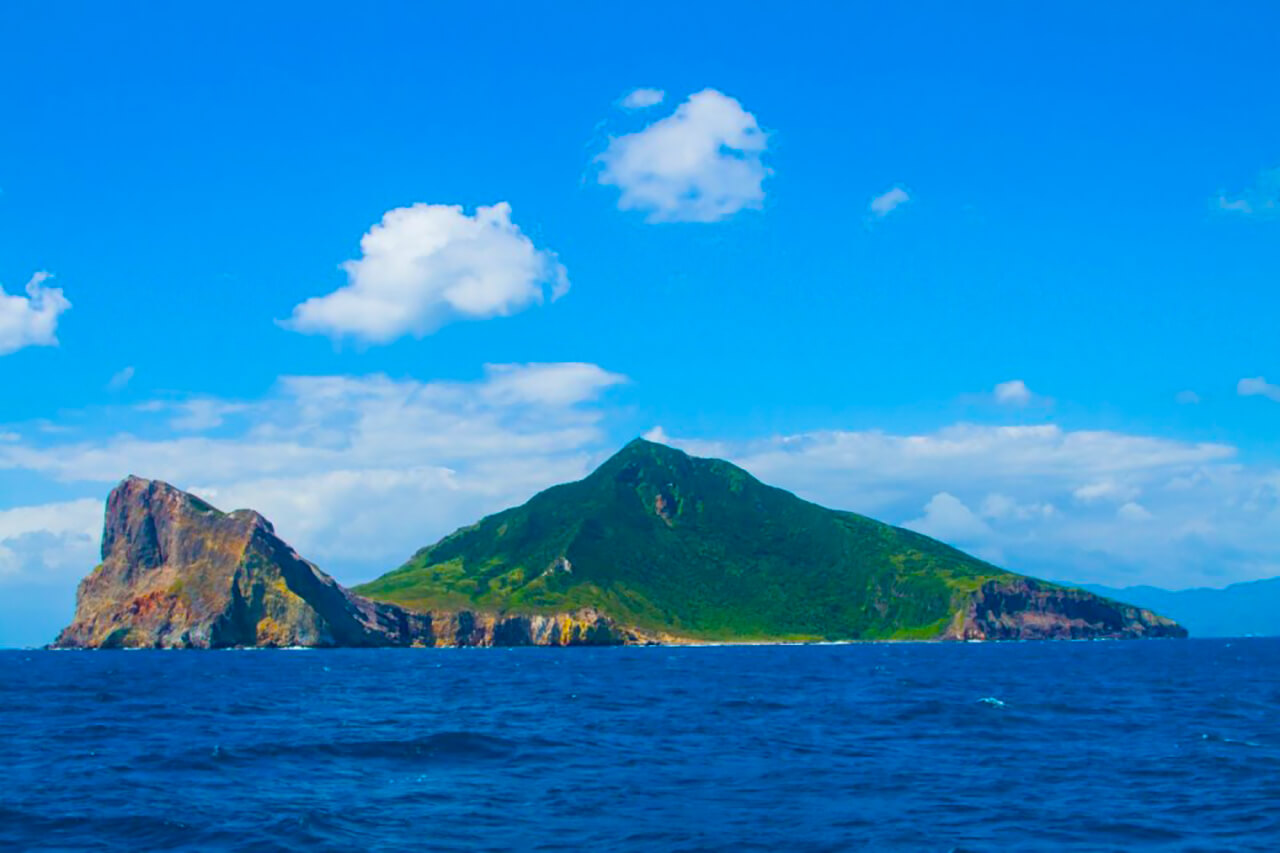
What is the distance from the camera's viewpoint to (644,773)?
170ft

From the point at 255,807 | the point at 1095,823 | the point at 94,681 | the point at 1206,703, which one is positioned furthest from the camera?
the point at 94,681

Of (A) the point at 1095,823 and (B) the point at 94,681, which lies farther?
(B) the point at 94,681

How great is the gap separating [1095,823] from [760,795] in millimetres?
13712

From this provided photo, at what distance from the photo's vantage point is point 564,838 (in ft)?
123

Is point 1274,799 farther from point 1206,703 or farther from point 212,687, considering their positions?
point 212,687

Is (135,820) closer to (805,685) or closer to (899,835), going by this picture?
(899,835)

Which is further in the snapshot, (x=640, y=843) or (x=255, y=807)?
(x=255, y=807)

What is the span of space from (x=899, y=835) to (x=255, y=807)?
86.6 ft

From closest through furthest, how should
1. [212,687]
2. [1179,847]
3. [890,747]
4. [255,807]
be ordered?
[1179,847] < [255,807] < [890,747] < [212,687]

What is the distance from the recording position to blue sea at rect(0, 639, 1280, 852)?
125 ft

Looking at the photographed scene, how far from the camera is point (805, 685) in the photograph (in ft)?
412

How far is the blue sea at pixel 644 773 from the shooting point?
37969mm

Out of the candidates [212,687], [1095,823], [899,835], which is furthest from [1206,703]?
[212,687]

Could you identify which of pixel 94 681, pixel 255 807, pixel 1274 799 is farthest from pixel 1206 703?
pixel 94 681
